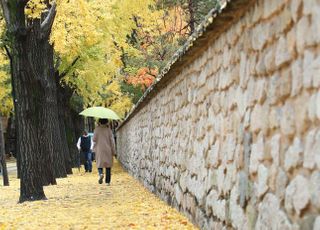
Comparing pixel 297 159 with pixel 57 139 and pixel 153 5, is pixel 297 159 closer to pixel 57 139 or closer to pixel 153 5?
pixel 57 139

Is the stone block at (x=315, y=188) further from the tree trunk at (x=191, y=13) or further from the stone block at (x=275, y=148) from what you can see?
the tree trunk at (x=191, y=13)

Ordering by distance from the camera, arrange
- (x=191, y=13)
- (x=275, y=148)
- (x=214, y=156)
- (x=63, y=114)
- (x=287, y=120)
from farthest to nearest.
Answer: (x=63, y=114) → (x=191, y=13) → (x=214, y=156) → (x=275, y=148) → (x=287, y=120)

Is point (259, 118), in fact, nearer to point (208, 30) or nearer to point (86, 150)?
point (208, 30)

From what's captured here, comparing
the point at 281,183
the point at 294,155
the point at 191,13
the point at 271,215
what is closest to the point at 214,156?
the point at 271,215

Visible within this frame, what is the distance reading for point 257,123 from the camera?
4426mm

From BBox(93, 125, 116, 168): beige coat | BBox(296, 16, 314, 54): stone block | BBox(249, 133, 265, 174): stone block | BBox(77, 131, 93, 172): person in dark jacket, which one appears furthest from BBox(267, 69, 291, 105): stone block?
BBox(77, 131, 93, 172): person in dark jacket

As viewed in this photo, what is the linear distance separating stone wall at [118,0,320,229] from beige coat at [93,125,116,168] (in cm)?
803

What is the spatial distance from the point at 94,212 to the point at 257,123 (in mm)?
5636

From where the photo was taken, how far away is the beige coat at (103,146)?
52.5ft

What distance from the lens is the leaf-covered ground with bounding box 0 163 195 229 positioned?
7930 millimetres

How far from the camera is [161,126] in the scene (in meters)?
11.3

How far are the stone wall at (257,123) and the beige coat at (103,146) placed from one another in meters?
8.03

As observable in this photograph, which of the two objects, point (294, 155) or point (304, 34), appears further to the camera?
point (294, 155)

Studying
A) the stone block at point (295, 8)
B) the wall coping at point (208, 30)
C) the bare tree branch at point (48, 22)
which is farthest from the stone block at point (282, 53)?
the bare tree branch at point (48, 22)
